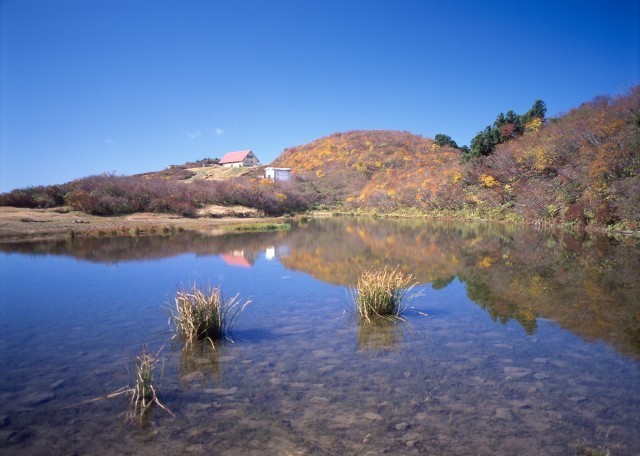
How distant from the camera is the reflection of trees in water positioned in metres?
7.25

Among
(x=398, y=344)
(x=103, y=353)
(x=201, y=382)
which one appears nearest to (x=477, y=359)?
(x=398, y=344)

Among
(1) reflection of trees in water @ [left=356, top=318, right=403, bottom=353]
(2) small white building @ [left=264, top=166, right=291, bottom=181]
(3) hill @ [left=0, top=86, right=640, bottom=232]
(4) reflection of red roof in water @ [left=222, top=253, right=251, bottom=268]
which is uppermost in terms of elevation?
(2) small white building @ [left=264, top=166, right=291, bottom=181]

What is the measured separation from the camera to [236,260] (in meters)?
17.1

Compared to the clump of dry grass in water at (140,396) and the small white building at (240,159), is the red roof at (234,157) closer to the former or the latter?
the small white building at (240,159)

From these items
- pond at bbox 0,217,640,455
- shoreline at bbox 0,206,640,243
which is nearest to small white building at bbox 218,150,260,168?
shoreline at bbox 0,206,640,243

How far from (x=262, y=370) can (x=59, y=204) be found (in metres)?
35.7

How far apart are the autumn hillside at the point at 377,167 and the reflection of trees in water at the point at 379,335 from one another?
1821 inches

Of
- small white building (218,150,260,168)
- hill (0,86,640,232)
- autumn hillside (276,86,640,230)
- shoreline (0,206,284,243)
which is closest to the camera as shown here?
shoreline (0,206,284,243)

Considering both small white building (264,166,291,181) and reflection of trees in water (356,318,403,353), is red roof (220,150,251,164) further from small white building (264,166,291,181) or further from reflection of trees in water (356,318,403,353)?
reflection of trees in water (356,318,403,353)

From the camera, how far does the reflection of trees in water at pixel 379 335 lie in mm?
7254

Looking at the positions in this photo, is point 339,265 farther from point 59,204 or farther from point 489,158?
point 489,158

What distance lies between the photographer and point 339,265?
16.4 metres

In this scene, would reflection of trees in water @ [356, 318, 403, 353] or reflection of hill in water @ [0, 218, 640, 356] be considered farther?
reflection of hill in water @ [0, 218, 640, 356]

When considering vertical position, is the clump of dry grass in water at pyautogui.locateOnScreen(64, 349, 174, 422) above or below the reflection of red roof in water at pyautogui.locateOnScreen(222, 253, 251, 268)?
below
